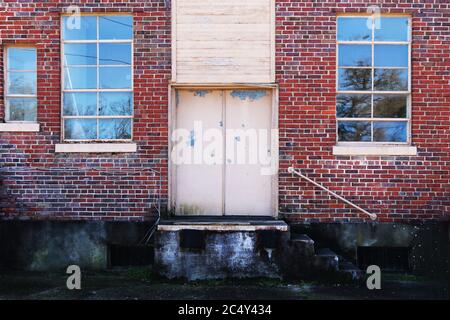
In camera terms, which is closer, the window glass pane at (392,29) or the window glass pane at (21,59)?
the window glass pane at (392,29)

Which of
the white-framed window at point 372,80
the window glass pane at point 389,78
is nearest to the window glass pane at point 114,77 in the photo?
the white-framed window at point 372,80

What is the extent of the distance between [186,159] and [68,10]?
10.0 feet

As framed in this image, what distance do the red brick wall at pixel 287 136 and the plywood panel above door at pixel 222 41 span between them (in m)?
0.19

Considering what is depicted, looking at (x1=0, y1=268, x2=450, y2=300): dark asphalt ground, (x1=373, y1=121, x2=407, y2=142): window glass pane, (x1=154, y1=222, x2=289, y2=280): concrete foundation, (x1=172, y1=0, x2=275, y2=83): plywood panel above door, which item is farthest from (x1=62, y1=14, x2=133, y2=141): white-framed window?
(x1=373, y1=121, x2=407, y2=142): window glass pane

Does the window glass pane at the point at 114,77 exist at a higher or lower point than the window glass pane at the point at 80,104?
higher

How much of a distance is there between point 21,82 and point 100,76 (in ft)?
4.32

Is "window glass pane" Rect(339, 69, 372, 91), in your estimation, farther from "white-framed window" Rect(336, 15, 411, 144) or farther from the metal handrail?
the metal handrail

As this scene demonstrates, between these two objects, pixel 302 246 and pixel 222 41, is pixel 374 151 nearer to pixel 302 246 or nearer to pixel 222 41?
pixel 302 246

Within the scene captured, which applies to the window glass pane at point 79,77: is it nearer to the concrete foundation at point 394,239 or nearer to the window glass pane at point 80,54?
the window glass pane at point 80,54

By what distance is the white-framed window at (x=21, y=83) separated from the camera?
821 centimetres

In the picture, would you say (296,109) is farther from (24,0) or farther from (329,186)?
(24,0)

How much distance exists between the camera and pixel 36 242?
8.00m

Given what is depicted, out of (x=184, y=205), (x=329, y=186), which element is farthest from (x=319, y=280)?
(x=184, y=205)

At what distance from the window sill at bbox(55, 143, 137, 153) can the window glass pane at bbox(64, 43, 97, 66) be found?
1335 millimetres
